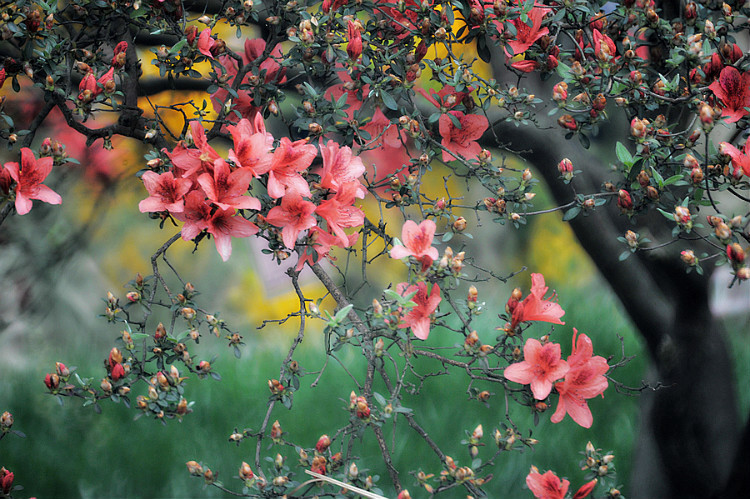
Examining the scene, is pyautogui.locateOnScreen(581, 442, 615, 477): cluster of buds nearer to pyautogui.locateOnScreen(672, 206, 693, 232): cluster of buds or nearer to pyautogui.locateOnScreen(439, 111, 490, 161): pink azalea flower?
pyautogui.locateOnScreen(672, 206, 693, 232): cluster of buds

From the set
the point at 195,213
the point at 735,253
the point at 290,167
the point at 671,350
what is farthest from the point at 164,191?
the point at 671,350

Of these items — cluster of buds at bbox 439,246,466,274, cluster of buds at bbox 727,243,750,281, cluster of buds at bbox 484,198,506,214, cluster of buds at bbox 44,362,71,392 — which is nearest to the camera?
cluster of buds at bbox 727,243,750,281

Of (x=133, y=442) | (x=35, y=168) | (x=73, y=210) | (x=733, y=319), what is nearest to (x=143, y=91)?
(x=73, y=210)

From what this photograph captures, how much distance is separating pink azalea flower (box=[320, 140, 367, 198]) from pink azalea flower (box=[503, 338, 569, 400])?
37 centimetres

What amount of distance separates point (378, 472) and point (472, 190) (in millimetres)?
736

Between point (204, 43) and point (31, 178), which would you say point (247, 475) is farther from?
point (204, 43)

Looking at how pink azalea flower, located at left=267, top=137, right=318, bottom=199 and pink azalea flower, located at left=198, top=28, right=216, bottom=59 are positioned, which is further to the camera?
pink azalea flower, located at left=198, top=28, right=216, bottom=59

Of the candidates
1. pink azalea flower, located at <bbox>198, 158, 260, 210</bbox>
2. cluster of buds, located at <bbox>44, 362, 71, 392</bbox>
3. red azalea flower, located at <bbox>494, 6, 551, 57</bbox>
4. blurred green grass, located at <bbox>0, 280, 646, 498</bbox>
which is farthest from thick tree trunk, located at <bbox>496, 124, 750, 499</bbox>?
cluster of buds, located at <bbox>44, 362, 71, 392</bbox>

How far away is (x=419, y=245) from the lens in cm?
97

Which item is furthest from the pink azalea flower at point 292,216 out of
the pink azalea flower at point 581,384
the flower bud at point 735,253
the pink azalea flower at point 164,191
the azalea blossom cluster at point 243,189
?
the flower bud at point 735,253

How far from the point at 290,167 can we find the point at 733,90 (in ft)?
2.35

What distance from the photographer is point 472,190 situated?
5.20ft

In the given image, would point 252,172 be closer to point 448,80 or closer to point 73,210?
point 448,80

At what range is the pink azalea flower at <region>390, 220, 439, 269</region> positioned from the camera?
0.95 m
